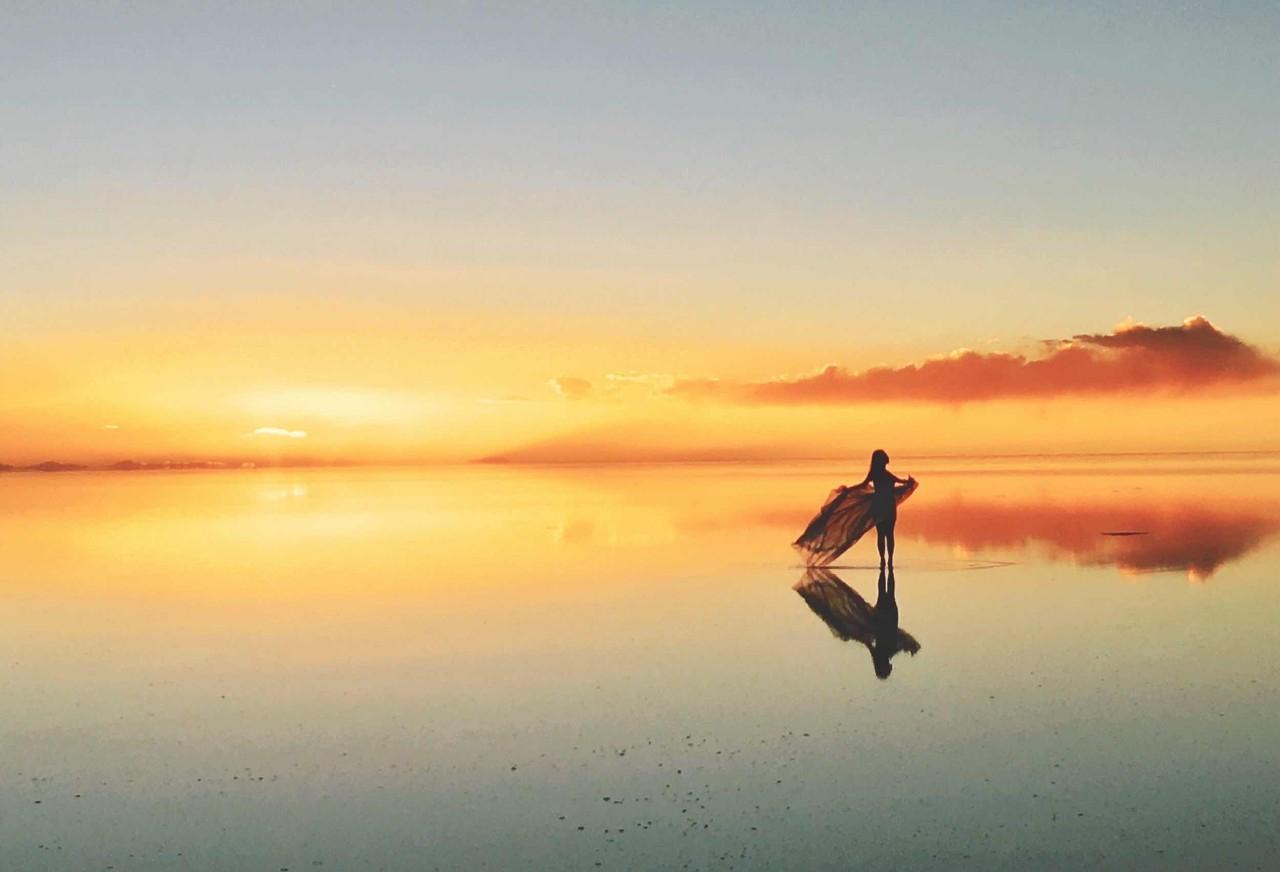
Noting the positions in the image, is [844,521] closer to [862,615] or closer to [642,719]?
[862,615]

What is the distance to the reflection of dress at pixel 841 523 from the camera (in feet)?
86.5

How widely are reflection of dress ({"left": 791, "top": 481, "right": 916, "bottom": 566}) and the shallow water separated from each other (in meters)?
0.86

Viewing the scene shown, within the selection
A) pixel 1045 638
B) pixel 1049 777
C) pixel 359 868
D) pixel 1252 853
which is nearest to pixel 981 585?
pixel 1045 638

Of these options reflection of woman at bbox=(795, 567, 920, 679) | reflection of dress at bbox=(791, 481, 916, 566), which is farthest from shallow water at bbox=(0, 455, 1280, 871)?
reflection of dress at bbox=(791, 481, 916, 566)

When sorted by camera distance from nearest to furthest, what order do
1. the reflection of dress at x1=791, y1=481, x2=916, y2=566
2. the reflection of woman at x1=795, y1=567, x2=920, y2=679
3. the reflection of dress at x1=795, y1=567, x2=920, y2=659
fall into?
the reflection of woman at x1=795, y1=567, x2=920, y2=679 < the reflection of dress at x1=795, y1=567, x2=920, y2=659 < the reflection of dress at x1=791, y1=481, x2=916, y2=566

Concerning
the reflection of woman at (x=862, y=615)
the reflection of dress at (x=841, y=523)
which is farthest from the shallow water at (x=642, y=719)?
the reflection of dress at (x=841, y=523)

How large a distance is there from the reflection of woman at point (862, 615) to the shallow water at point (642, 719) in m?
0.30

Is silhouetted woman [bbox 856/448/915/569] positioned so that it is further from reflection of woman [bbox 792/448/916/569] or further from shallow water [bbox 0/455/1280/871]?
shallow water [bbox 0/455/1280/871]

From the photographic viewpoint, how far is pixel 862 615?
18.9 m

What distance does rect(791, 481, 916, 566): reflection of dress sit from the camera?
26375mm

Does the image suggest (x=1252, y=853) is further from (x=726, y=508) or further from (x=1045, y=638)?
(x=726, y=508)

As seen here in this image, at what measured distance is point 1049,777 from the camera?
9.72m

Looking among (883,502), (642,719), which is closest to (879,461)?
(883,502)

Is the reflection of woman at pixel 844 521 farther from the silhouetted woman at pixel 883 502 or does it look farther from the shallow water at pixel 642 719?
the shallow water at pixel 642 719
